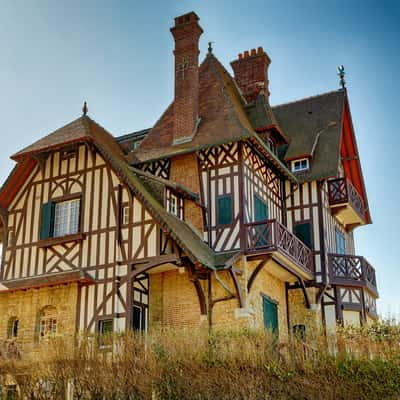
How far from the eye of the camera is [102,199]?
1948 cm

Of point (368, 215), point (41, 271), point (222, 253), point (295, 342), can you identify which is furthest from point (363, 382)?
point (368, 215)

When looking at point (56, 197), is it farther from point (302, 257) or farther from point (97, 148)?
point (302, 257)

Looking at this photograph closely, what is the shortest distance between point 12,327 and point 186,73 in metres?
9.15

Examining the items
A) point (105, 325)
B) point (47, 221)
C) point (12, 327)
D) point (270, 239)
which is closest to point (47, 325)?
point (12, 327)

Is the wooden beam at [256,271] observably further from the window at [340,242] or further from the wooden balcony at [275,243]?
the window at [340,242]

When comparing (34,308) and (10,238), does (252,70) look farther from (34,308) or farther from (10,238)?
(34,308)

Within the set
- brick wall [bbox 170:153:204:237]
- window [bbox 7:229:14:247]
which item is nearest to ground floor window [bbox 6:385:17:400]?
window [bbox 7:229:14:247]

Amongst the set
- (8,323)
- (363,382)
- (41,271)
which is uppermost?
(41,271)

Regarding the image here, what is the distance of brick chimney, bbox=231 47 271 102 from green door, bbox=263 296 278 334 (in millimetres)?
7890

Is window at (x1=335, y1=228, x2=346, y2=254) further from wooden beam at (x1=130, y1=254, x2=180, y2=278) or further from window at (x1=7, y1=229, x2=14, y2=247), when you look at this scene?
window at (x1=7, y1=229, x2=14, y2=247)

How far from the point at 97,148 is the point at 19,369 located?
21.5 ft

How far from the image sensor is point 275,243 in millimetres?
18656

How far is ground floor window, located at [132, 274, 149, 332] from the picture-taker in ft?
61.5

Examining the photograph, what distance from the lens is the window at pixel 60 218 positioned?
19938mm
